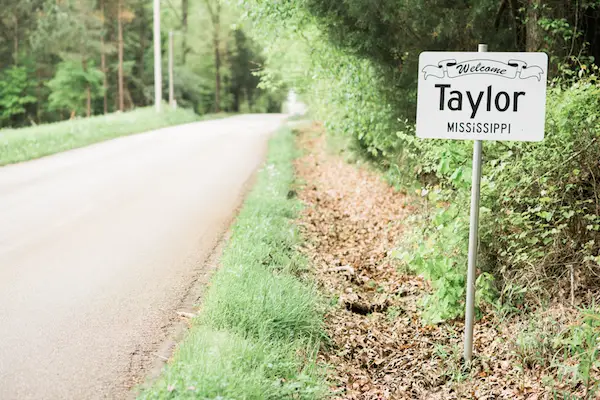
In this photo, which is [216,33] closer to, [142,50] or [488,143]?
[142,50]

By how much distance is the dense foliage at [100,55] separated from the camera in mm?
44656

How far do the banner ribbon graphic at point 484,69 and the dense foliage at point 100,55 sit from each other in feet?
118

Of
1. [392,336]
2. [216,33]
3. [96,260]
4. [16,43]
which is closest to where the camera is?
[392,336]

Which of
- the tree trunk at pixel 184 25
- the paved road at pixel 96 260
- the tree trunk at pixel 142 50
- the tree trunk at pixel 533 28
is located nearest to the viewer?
the paved road at pixel 96 260

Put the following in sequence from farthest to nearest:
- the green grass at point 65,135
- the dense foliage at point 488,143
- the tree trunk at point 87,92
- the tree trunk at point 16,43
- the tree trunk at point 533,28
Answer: the tree trunk at point 87,92 < the tree trunk at point 16,43 < the green grass at point 65,135 < the tree trunk at point 533,28 < the dense foliage at point 488,143

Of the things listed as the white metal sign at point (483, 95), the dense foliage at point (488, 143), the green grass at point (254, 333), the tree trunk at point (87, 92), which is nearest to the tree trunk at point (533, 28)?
the dense foliage at point (488, 143)

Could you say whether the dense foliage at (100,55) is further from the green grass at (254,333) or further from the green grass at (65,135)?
the green grass at (254,333)

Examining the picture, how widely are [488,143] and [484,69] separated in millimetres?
1707

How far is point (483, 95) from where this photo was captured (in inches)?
198

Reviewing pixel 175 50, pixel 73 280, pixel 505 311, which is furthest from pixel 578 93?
pixel 175 50

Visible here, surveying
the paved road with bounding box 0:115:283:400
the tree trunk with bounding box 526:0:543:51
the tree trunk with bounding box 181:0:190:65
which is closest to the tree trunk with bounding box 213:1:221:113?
the tree trunk with bounding box 181:0:190:65

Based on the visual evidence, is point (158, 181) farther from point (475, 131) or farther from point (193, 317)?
point (475, 131)

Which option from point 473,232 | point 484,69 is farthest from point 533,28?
point 473,232

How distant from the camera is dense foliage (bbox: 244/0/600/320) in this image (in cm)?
570
